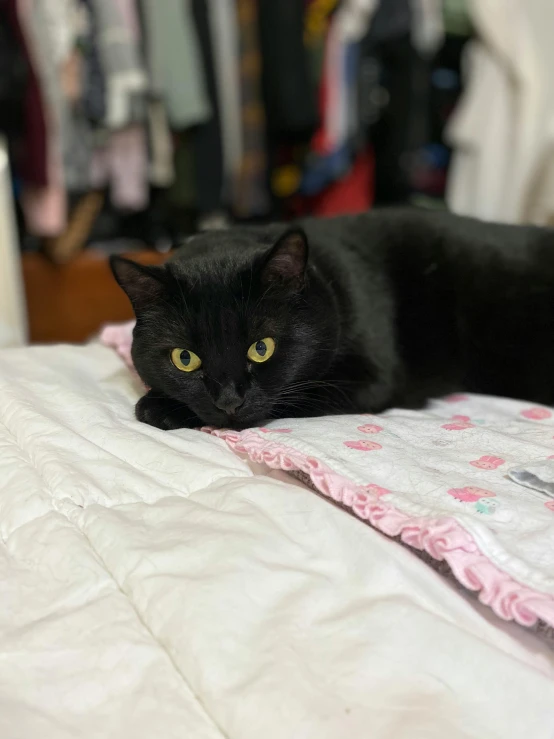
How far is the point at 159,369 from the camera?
0.98 m

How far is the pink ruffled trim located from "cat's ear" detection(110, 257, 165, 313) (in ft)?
0.99

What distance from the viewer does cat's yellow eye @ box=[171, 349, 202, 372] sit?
945 millimetres

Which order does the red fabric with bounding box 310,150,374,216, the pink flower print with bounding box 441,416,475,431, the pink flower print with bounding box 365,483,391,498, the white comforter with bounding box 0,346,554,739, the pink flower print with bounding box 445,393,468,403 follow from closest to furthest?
the white comforter with bounding box 0,346,554,739 → the pink flower print with bounding box 365,483,391,498 → the pink flower print with bounding box 441,416,475,431 → the pink flower print with bounding box 445,393,468,403 → the red fabric with bounding box 310,150,374,216

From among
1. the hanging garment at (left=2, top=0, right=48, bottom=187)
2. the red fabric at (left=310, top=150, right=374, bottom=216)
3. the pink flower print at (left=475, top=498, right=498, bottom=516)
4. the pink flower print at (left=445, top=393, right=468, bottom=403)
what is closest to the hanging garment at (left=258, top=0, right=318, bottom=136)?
the red fabric at (left=310, top=150, right=374, bottom=216)

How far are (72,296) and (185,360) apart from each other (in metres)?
1.61

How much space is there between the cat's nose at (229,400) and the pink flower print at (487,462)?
1.05ft

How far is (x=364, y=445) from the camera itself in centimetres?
87

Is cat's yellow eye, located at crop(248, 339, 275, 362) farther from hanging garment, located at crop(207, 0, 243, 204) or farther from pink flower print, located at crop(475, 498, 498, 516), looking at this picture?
hanging garment, located at crop(207, 0, 243, 204)

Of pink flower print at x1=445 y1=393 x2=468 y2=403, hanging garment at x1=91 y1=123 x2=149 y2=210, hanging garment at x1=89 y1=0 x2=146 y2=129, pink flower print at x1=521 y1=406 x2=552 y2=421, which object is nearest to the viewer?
pink flower print at x1=521 y1=406 x2=552 y2=421

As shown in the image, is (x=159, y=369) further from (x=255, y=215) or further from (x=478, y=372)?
(x=255, y=215)

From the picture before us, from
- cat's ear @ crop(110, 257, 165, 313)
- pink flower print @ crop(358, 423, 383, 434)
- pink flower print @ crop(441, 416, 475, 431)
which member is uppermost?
cat's ear @ crop(110, 257, 165, 313)

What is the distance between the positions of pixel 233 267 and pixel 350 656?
588mm

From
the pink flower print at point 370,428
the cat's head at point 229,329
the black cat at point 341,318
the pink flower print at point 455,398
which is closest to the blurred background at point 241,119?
the black cat at point 341,318

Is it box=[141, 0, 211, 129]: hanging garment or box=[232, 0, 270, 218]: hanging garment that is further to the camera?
box=[232, 0, 270, 218]: hanging garment
